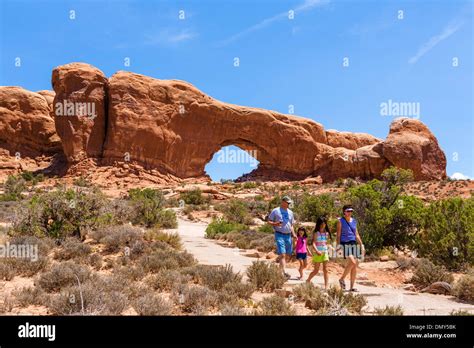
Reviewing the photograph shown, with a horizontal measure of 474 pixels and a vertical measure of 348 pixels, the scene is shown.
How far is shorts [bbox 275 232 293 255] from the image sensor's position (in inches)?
308

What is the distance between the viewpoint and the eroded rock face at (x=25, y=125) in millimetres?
41312

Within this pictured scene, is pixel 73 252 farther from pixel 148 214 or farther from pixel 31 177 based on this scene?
pixel 31 177

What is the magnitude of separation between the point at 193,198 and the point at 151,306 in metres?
22.1

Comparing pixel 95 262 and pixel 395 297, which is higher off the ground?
pixel 95 262

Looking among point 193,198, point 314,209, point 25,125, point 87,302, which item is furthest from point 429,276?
point 25,125

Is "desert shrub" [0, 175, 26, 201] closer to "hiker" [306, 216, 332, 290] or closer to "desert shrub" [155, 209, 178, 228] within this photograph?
"desert shrub" [155, 209, 178, 228]

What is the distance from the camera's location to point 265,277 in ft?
22.1

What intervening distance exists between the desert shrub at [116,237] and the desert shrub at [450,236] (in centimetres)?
731

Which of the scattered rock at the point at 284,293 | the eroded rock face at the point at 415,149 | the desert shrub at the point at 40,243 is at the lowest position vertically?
the scattered rock at the point at 284,293

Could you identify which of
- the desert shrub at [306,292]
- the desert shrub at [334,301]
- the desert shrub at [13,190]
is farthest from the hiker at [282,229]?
the desert shrub at [13,190]

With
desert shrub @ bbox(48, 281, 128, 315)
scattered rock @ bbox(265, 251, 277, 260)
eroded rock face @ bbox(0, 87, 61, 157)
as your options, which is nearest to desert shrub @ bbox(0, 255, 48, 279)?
desert shrub @ bbox(48, 281, 128, 315)

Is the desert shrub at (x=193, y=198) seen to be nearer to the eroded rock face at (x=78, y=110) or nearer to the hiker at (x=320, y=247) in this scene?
the eroded rock face at (x=78, y=110)

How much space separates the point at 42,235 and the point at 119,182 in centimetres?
2572
